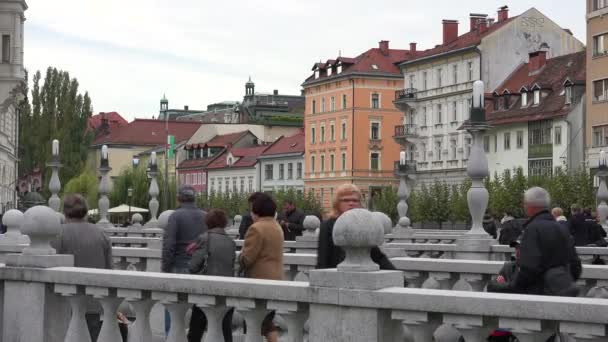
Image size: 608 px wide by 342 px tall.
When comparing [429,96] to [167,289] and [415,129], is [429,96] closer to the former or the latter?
[415,129]

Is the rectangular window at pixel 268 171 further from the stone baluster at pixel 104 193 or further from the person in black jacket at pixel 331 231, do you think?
the person in black jacket at pixel 331 231

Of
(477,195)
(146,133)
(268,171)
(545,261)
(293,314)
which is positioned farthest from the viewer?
(146,133)

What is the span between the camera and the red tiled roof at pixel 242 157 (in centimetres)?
12825

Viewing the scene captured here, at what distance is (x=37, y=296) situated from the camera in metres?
10.1

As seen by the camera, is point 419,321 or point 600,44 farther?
point 600,44

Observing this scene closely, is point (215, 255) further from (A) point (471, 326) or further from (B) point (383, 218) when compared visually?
(A) point (471, 326)

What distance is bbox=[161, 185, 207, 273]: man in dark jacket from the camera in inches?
514

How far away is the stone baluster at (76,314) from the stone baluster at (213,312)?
121 centimetres

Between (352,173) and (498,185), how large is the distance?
39111 millimetres

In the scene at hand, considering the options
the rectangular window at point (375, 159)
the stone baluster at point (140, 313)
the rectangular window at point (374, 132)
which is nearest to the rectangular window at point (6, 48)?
the rectangular window at point (375, 159)

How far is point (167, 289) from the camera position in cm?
914

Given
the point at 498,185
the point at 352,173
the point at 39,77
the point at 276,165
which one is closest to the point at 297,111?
the point at 276,165

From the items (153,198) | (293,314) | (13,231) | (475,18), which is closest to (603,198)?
(153,198)

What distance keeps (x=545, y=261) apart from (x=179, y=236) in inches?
201
